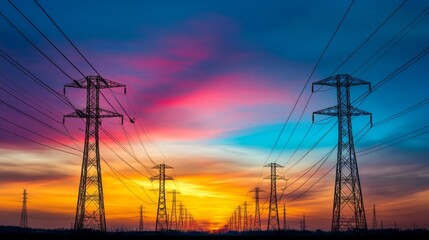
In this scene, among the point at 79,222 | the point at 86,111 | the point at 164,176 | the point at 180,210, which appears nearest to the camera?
the point at 79,222

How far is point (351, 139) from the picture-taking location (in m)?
56.2

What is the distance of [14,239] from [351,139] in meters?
33.8

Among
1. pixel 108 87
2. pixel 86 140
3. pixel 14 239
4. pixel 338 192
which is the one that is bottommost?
pixel 14 239

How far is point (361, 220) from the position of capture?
5594 centimetres

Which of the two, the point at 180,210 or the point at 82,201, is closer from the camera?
the point at 82,201

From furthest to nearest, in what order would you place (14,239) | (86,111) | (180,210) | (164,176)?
(180,210) < (164,176) < (86,111) < (14,239)

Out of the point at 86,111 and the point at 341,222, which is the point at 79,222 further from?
the point at 341,222

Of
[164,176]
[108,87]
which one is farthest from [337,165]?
→ [164,176]

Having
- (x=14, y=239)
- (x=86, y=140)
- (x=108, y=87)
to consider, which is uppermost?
(x=108, y=87)

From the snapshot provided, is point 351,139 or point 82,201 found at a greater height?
point 351,139

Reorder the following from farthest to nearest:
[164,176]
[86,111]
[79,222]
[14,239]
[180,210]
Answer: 1. [180,210]
2. [164,176]
3. [86,111]
4. [79,222]
5. [14,239]

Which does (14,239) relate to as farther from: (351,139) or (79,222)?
(351,139)

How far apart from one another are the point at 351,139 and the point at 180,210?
135 metres

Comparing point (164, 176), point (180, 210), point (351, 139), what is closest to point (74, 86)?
point (351, 139)
